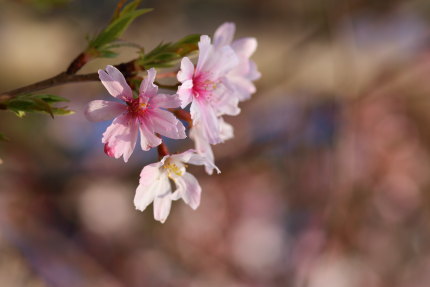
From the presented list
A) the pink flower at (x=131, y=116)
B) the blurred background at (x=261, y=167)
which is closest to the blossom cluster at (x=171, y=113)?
the pink flower at (x=131, y=116)

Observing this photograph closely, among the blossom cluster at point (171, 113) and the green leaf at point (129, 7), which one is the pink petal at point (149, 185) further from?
the green leaf at point (129, 7)

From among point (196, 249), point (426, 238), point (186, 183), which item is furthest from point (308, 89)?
point (186, 183)

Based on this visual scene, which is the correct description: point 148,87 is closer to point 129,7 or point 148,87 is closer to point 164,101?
point 164,101

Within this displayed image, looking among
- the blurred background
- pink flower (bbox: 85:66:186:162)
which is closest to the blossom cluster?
pink flower (bbox: 85:66:186:162)

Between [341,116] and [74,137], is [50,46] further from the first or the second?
[341,116]

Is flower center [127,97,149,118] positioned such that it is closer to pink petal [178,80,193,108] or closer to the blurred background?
pink petal [178,80,193,108]
